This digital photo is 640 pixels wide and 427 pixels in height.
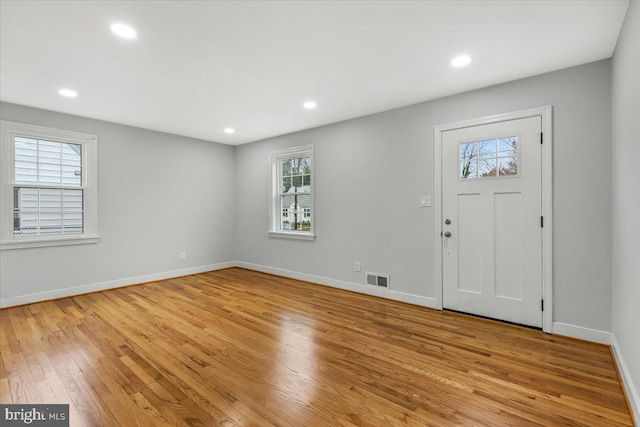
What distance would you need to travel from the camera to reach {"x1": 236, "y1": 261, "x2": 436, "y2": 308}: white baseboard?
376 centimetres

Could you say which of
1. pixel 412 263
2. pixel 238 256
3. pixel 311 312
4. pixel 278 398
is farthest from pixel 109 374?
pixel 238 256

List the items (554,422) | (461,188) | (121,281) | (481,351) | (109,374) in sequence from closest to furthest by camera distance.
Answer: (554,422), (109,374), (481,351), (461,188), (121,281)

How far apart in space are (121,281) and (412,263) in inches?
171

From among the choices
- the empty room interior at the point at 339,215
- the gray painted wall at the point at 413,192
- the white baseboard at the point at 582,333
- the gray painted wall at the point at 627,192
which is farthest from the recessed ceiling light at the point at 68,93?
the white baseboard at the point at 582,333

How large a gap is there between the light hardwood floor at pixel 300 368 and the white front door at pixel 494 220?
0.31 meters

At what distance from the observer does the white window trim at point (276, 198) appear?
16.2ft

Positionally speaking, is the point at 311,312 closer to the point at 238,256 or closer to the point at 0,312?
the point at 238,256

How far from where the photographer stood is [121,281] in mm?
4703

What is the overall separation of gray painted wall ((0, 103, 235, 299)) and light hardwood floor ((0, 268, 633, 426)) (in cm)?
68

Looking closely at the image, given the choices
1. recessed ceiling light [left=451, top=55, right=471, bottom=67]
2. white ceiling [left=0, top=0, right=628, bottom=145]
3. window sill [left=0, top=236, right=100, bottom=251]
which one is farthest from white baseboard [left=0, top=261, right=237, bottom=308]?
recessed ceiling light [left=451, top=55, right=471, bottom=67]

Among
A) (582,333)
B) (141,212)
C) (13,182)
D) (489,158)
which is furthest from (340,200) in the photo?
(13,182)

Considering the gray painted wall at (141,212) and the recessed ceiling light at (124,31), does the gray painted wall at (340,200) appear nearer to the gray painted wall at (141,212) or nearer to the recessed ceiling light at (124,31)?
the gray painted wall at (141,212)

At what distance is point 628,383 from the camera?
1.92 meters

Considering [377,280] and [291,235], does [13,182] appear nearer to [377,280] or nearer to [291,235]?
[291,235]
